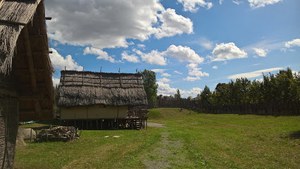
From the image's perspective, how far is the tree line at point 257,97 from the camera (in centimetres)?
5491

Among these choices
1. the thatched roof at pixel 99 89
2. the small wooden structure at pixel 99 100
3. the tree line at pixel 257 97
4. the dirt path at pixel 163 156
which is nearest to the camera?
the dirt path at pixel 163 156

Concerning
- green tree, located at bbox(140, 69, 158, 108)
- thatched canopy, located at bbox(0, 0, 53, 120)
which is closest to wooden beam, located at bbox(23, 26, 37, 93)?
thatched canopy, located at bbox(0, 0, 53, 120)

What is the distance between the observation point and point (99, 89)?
38.7m

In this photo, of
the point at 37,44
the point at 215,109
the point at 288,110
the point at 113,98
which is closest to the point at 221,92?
the point at 215,109

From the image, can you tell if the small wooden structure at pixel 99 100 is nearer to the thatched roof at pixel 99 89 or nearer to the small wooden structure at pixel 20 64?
the thatched roof at pixel 99 89

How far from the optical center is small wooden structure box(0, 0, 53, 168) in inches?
276

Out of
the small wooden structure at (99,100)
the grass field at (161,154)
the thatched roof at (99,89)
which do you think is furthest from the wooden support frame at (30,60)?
the small wooden structure at (99,100)

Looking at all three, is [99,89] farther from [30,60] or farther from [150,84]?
[150,84]

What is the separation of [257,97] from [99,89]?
37509 mm

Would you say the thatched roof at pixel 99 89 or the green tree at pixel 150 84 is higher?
the green tree at pixel 150 84

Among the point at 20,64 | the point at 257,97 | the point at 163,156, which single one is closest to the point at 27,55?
the point at 20,64

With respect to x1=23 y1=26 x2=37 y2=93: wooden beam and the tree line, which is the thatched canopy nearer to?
x1=23 y1=26 x2=37 y2=93: wooden beam

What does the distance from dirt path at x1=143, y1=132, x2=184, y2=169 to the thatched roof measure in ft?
54.3

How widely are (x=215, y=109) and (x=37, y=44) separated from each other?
72279mm
